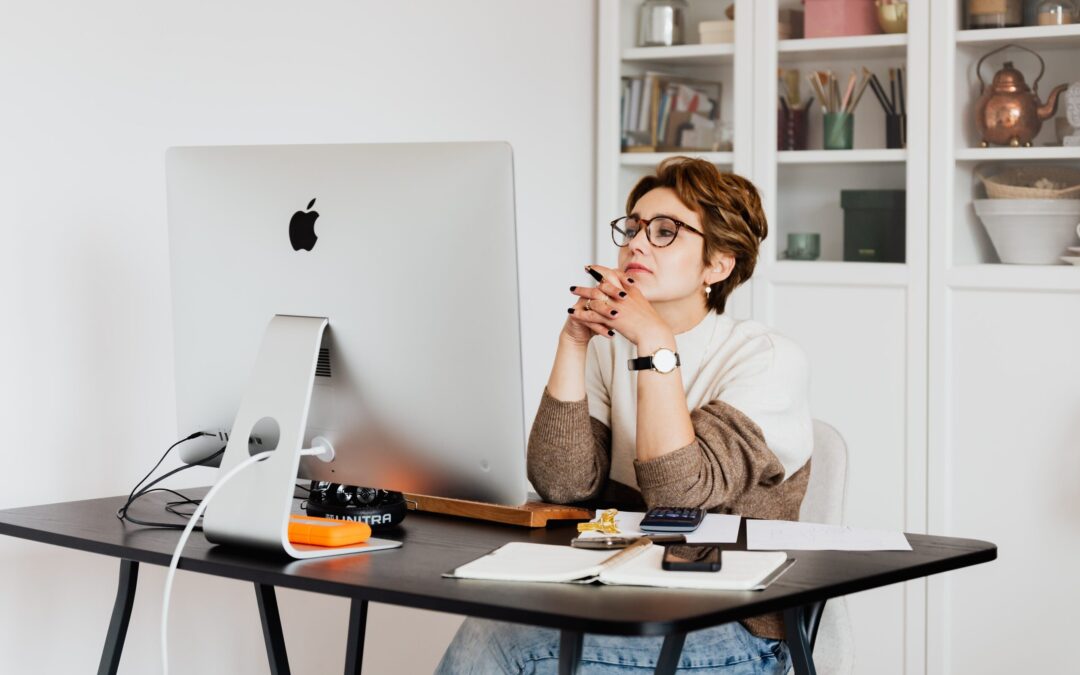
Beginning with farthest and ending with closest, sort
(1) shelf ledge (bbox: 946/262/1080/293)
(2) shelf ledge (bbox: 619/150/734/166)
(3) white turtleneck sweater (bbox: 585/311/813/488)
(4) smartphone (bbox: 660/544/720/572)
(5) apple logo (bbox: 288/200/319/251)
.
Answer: (2) shelf ledge (bbox: 619/150/734/166)
(1) shelf ledge (bbox: 946/262/1080/293)
(3) white turtleneck sweater (bbox: 585/311/813/488)
(5) apple logo (bbox: 288/200/319/251)
(4) smartphone (bbox: 660/544/720/572)

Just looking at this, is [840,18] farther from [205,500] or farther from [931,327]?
[205,500]

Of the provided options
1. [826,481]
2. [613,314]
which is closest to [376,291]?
[613,314]

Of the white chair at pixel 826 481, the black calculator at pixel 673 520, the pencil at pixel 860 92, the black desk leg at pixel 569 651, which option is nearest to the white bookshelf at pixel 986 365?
the pencil at pixel 860 92

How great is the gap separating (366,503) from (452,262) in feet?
1.44

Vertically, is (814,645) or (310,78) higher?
(310,78)

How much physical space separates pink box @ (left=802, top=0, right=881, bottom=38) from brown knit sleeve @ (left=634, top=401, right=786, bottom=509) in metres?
1.75

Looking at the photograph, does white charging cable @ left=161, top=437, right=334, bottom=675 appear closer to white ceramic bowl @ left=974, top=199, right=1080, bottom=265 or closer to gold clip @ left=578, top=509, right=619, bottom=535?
gold clip @ left=578, top=509, right=619, bottom=535

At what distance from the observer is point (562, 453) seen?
1.95 metres

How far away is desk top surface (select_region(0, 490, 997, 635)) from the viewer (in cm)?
126

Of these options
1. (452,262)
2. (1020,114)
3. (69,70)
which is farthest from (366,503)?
(1020,114)

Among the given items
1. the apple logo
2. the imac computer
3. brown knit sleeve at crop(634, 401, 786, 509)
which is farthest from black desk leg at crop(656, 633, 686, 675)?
the apple logo

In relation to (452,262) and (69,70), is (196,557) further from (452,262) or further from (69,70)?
(69,70)

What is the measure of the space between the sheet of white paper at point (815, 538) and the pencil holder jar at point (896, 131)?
1789 mm

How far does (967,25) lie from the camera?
3.18m
